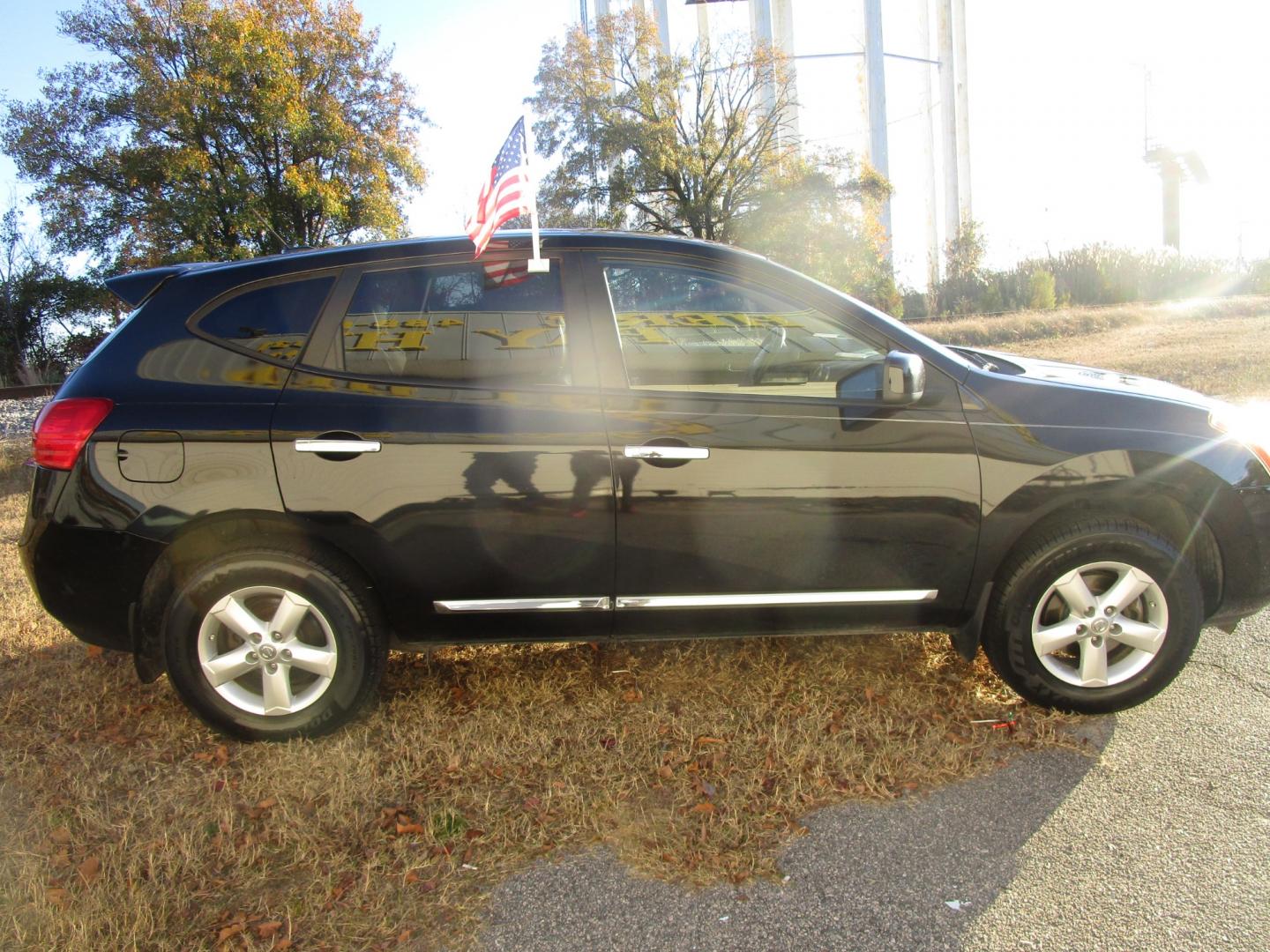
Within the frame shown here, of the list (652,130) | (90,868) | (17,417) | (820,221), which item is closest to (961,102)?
(820,221)

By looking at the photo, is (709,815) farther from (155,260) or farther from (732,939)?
(155,260)

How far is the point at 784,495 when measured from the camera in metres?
3.20

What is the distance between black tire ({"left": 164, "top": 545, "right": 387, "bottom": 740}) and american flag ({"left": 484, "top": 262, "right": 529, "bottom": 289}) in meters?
1.13

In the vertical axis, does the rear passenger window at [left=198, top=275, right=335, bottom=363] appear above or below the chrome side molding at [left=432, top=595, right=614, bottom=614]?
above

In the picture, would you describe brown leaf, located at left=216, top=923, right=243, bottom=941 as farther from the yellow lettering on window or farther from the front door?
the yellow lettering on window

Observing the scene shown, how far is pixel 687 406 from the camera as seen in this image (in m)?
3.21

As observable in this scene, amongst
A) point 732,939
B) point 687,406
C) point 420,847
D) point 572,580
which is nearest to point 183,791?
point 420,847

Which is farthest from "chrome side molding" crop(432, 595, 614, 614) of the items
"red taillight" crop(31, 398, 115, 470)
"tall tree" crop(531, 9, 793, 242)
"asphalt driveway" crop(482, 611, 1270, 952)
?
"tall tree" crop(531, 9, 793, 242)

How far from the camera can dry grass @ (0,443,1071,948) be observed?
2.56m

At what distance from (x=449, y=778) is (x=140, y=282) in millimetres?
2183

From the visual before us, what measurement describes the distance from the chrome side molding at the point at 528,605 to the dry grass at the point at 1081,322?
15.1m

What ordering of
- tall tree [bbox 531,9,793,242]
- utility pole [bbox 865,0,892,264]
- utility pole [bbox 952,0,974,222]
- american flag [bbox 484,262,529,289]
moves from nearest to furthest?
american flag [bbox 484,262,529,289] → tall tree [bbox 531,9,793,242] → utility pole [bbox 865,0,892,264] → utility pole [bbox 952,0,974,222]

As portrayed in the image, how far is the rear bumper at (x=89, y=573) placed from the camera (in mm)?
3195

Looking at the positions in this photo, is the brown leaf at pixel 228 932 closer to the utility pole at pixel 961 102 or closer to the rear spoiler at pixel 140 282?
the rear spoiler at pixel 140 282
